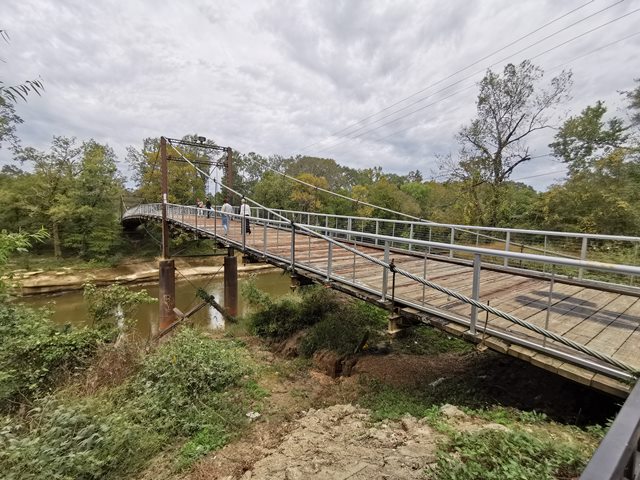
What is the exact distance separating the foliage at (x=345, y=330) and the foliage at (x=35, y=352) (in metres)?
3.69

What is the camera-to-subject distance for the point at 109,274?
17672 millimetres

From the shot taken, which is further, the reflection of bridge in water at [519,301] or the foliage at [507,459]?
the reflection of bridge in water at [519,301]

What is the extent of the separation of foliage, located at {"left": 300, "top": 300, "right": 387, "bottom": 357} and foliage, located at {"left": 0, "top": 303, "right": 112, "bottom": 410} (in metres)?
3.69

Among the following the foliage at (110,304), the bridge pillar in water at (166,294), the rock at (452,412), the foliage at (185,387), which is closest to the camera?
the rock at (452,412)

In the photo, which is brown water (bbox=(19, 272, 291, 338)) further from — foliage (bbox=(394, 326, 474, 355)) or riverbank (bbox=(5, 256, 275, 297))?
foliage (bbox=(394, 326, 474, 355))

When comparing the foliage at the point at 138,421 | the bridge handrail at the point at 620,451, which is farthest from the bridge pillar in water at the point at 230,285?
the bridge handrail at the point at 620,451

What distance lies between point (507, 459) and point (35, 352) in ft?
19.8

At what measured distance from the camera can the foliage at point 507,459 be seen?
6.20 ft

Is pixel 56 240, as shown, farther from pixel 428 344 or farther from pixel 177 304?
pixel 428 344

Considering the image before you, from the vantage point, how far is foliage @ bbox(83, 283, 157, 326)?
638cm

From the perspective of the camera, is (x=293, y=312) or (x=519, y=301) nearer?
(x=519, y=301)

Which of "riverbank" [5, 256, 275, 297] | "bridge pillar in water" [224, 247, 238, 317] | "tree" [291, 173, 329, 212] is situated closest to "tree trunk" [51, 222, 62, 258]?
"riverbank" [5, 256, 275, 297]

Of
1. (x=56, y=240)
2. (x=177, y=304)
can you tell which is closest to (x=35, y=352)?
(x=177, y=304)

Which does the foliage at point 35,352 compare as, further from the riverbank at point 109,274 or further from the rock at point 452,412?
the riverbank at point 109,274
